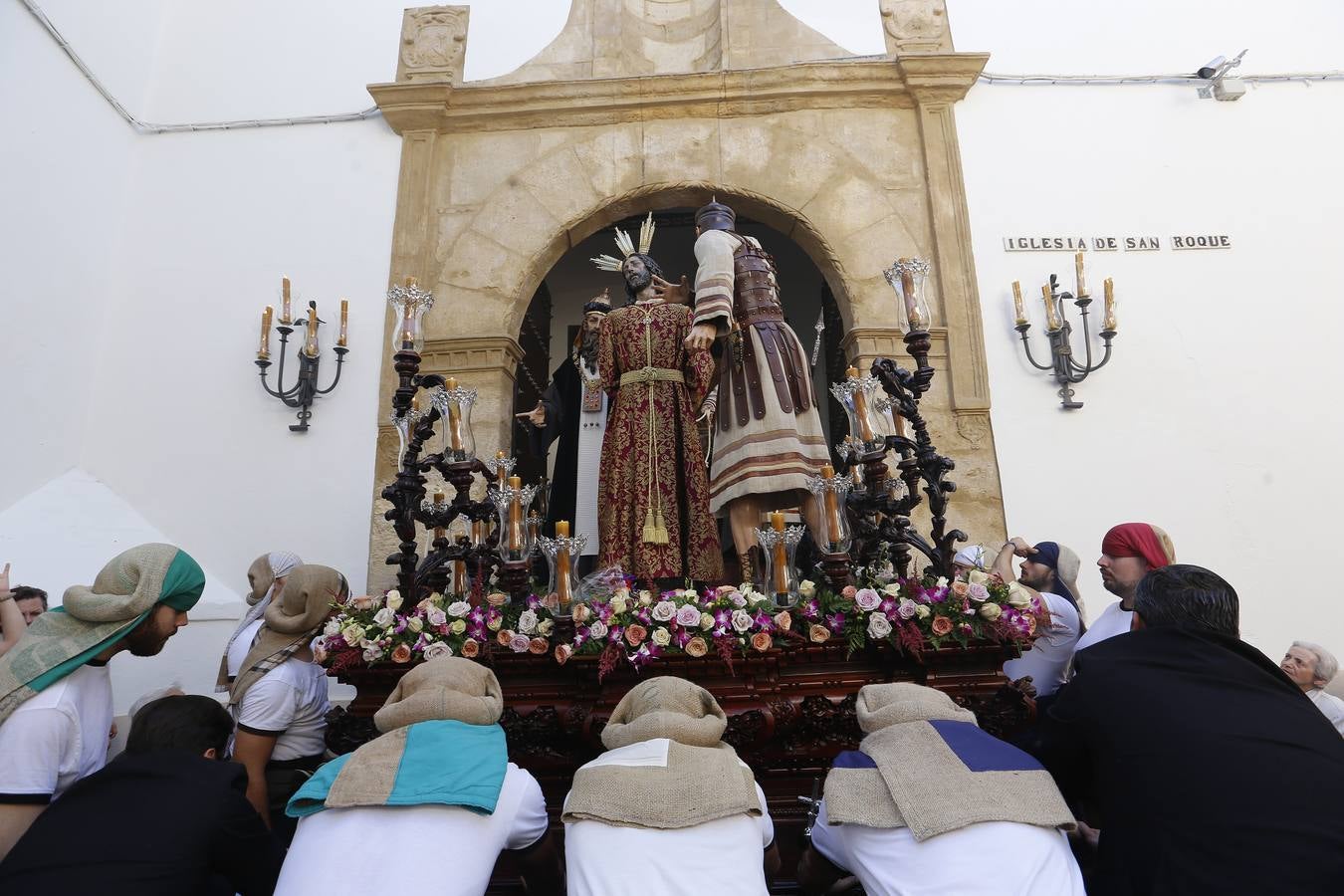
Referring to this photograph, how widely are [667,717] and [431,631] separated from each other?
129 centimetres

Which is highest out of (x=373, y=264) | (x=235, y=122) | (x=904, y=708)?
(x=235, y=122)

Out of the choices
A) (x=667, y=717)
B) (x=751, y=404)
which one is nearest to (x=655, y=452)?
(x=751, y=404)

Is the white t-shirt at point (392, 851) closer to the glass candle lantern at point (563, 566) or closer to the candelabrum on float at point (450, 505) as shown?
the glass candle lantern at point (563, 566)

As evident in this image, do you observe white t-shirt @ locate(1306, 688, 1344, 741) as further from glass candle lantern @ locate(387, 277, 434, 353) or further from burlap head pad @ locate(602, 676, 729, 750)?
glass candle lantern @ locate(387, 277, 434, 353)

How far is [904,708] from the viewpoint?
85.4 inches

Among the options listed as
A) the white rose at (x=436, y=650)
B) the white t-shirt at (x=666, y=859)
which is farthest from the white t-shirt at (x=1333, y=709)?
the white rose at (x=436, y=650)

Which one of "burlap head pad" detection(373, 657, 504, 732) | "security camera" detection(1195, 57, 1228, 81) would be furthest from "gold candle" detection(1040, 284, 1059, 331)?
"burlap head pad" detection(373, 657, 504, 732)

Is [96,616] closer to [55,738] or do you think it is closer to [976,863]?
[55,738]

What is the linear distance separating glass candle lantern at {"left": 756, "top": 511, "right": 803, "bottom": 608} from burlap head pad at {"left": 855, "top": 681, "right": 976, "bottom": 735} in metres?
0.80

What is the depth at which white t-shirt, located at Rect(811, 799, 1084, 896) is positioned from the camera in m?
1.80

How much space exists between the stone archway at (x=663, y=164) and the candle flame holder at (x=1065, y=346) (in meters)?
0.41

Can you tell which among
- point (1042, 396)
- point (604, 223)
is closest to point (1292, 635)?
point (1042, 396)

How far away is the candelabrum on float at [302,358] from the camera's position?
16.9ft

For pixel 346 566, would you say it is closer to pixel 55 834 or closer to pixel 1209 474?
pixel 55 834
